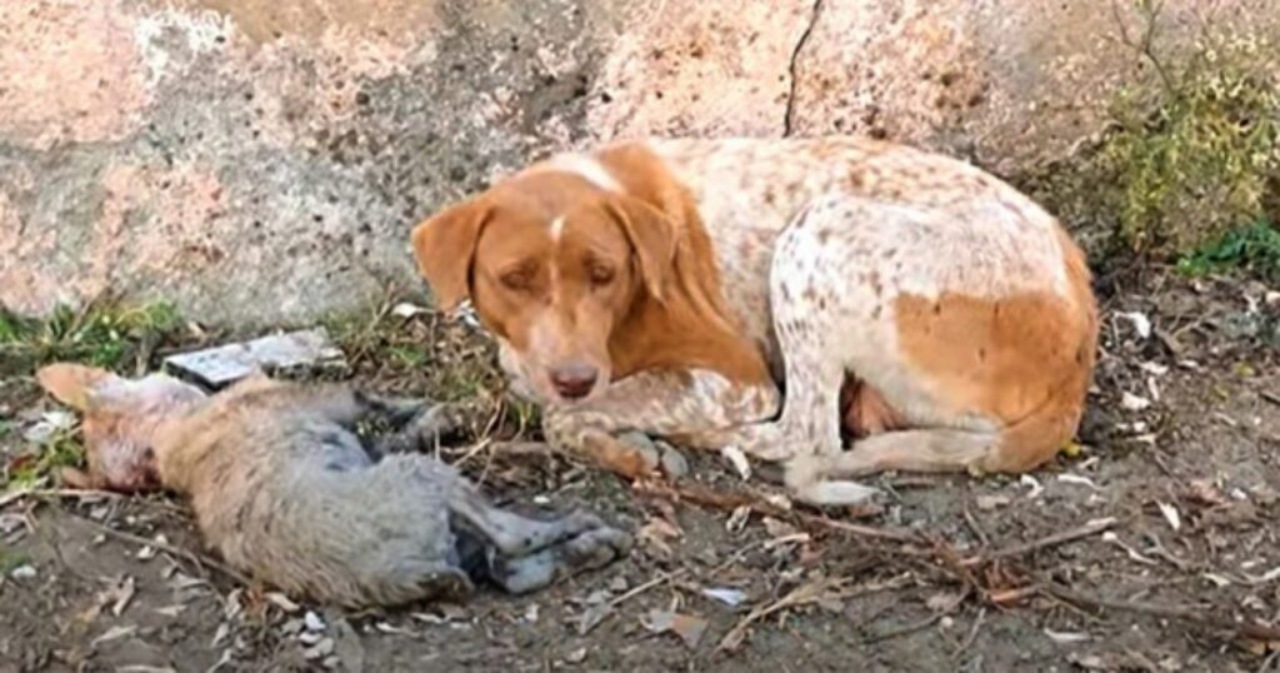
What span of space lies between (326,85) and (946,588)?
7.94 ft

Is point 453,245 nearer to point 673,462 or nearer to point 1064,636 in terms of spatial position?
point 673,462

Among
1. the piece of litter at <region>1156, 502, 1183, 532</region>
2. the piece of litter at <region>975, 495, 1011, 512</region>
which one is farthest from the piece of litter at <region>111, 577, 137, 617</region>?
the piece of litter at <region>1156, 502, 1183, 532</region>

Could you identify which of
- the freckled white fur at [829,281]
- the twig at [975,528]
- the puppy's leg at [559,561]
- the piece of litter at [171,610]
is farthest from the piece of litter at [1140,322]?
the piece of litter at [171,610]

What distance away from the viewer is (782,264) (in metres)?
5.43

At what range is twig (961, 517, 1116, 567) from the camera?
473 centimetres

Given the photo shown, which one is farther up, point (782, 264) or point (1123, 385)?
point (782, 264)

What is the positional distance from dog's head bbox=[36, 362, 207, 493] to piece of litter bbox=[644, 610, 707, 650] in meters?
1.35

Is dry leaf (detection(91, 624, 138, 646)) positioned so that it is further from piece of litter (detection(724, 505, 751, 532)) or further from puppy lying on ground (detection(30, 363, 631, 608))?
piece of litter (detection(724, 505, 751, 532))

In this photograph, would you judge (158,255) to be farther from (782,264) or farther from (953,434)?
(953,434)

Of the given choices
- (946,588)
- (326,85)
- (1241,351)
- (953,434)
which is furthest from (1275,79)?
(326,85)

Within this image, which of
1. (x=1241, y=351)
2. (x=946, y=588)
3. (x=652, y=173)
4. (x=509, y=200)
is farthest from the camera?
(x=1241, y=351)

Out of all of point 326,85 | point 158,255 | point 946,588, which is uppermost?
point 326,85

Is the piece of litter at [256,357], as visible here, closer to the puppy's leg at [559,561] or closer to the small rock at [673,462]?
the small rock at [673,462]

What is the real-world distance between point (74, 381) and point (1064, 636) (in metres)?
2.57
